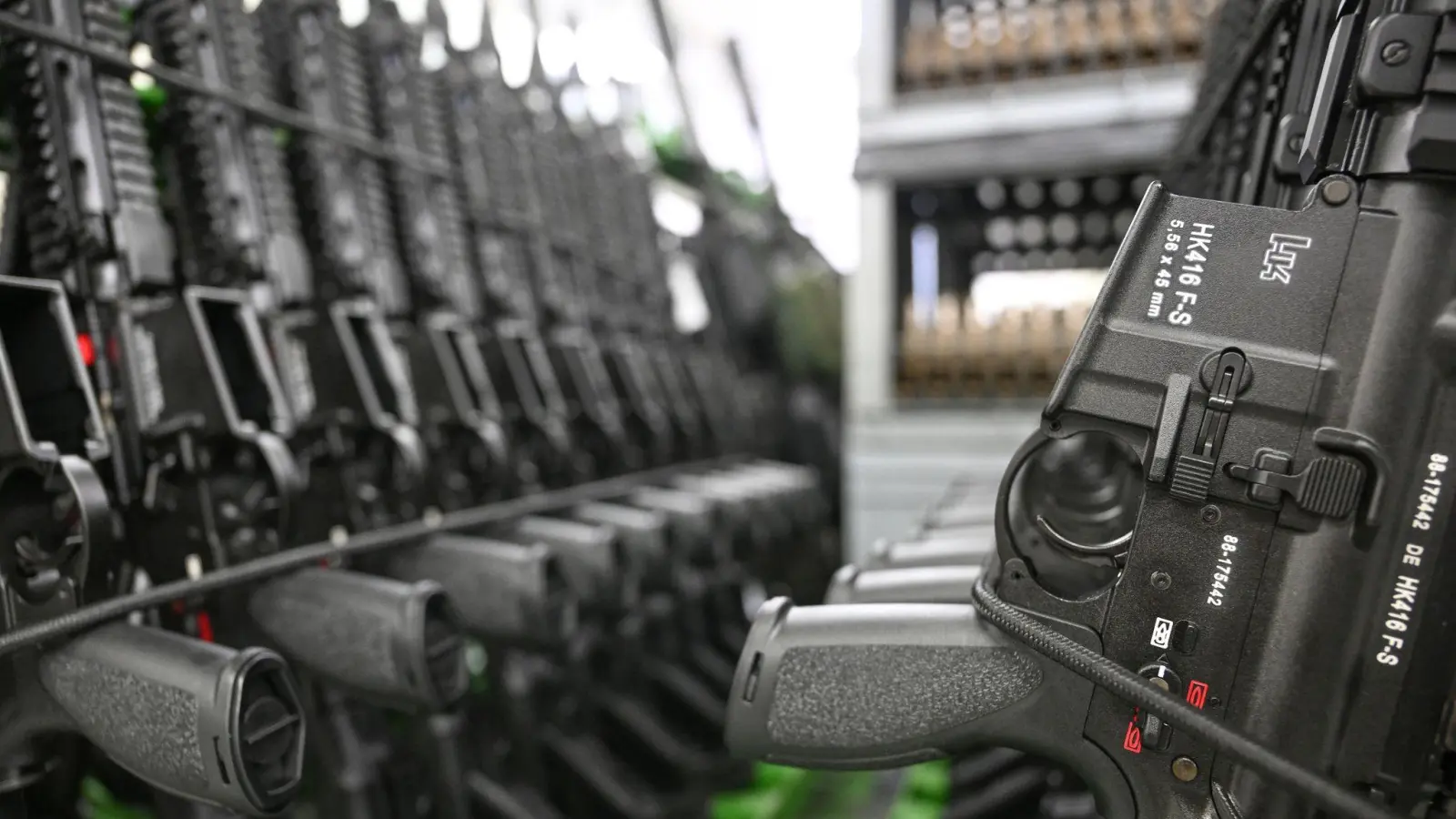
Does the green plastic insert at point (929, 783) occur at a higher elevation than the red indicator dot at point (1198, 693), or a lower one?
lower

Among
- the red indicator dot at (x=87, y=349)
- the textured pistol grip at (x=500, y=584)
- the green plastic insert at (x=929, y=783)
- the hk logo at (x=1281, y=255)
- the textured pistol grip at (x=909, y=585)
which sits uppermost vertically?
the hk logo at (x=1281, y=255)

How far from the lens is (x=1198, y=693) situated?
3.14ft

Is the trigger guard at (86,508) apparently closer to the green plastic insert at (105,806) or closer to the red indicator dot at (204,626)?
the red indicator dot at (204,626)

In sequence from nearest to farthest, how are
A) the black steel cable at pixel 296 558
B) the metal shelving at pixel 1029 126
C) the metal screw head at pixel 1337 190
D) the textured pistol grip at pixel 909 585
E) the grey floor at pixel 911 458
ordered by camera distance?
the metal screw head at pixel 1337 190 → the black steel cable at pixel 296 558 → the textured pistol grip at pixel 909 585 → the metal shelving at pixel 1029 126 → the grey floor at pixel 911 458

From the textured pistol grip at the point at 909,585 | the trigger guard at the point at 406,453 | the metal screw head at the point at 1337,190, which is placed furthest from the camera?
the trigger guard at the point at 406,453

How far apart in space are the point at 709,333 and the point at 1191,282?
12.1ft

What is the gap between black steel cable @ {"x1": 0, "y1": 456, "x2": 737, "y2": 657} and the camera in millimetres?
1151

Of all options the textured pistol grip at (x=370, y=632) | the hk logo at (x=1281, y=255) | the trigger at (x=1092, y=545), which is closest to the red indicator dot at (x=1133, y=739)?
the trigger at (x=1092, y=545)

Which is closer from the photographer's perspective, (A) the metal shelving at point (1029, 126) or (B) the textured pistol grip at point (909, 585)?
(B) the textured pistol grip at point (909, 585)

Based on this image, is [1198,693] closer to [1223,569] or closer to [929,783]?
[1223,569]

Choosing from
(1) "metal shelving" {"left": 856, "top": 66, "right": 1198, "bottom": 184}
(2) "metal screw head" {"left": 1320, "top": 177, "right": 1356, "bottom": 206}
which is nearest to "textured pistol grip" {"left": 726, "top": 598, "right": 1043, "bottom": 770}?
(2) "metal screw head" {"left": 1320, "top": 177, "right": 1356, "bottom": 206}

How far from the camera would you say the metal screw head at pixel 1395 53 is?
2.86 ft

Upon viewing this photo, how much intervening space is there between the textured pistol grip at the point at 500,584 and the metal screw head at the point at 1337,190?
134 centimetres

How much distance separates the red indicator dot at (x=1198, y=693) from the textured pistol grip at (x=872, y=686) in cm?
14
